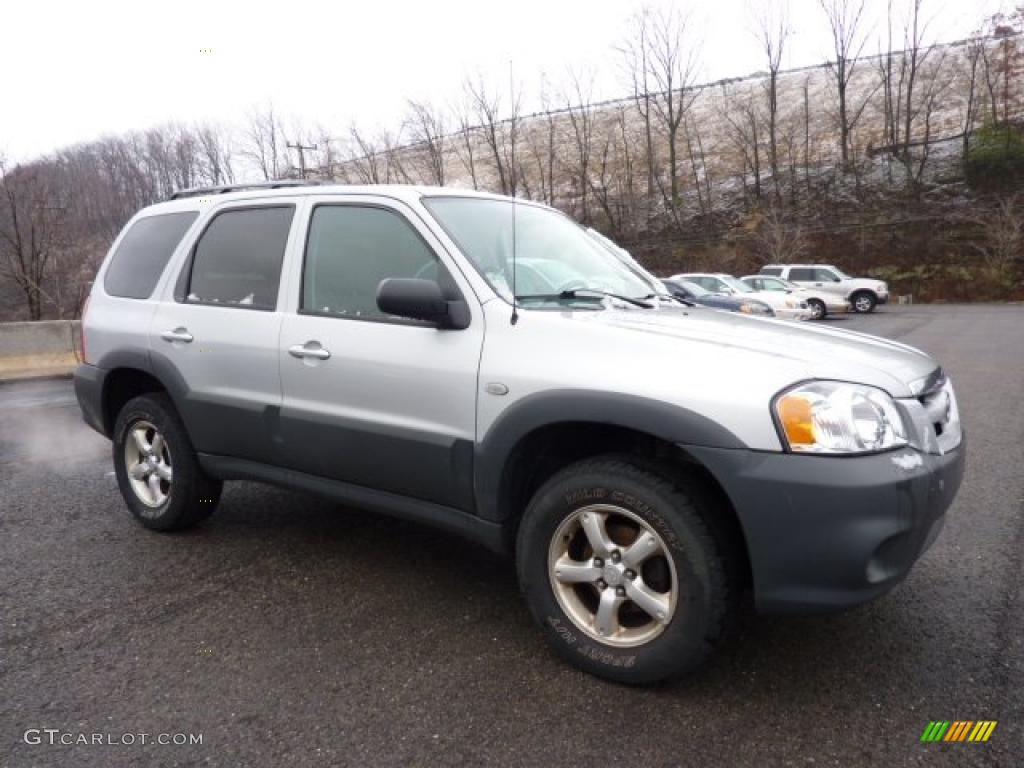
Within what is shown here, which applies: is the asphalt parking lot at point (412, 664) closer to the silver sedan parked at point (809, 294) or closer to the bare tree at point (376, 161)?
the silver sedan parked at point (809, 294)

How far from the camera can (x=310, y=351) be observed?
11.2ft

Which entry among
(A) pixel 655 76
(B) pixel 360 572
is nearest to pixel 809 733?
(B) pixel 360 572

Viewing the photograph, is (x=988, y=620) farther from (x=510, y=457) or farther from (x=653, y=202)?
(x=653, y=202)

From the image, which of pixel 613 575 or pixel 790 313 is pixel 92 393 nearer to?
pixel 613 575

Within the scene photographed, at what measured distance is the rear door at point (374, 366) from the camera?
3.02 m

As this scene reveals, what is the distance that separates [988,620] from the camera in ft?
10.2

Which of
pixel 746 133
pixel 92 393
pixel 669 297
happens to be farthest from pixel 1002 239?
pixel 92 393

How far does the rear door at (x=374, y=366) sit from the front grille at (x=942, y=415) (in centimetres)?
164

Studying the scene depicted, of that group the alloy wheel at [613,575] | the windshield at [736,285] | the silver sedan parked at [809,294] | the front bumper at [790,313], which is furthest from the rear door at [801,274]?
the alloy wheel at [613,575]

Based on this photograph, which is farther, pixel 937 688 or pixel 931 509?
pixel 937 688

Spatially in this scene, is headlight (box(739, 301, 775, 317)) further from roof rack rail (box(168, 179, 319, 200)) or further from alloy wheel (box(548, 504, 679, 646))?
alloy wheel (box(548, 504, 679, 646))

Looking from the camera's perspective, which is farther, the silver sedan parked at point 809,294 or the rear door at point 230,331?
the silver sedan parked at point 809,294

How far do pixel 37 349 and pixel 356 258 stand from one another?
11.8m

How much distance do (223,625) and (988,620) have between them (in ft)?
10.4
